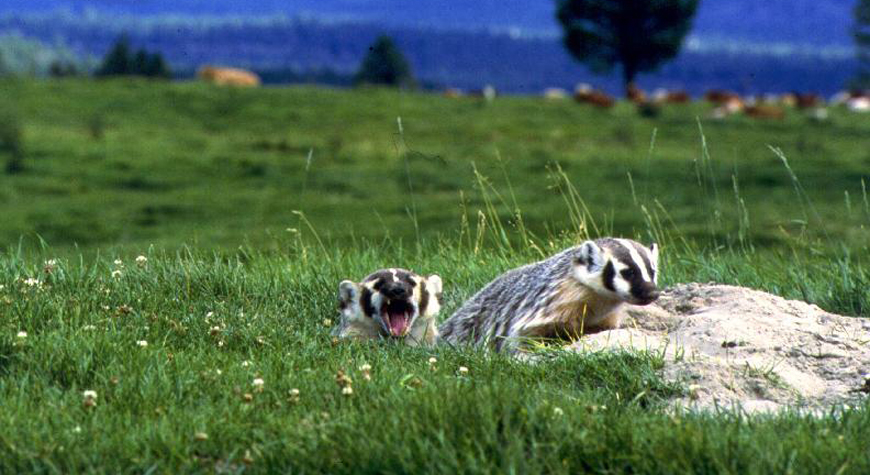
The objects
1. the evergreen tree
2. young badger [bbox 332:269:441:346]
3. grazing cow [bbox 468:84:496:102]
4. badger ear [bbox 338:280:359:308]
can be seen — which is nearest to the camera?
young badger [bbox 332:269:441:346]

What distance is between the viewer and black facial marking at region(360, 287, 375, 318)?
7027 millimetres

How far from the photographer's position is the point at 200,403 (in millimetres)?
5395

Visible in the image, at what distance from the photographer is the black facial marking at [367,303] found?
23.1 feet

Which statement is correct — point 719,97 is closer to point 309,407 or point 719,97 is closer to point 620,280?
point 620,280

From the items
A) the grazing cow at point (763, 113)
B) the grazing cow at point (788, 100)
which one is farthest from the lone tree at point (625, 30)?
the grazing cow at point (763, 113)

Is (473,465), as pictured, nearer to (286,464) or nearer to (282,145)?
(286,464)

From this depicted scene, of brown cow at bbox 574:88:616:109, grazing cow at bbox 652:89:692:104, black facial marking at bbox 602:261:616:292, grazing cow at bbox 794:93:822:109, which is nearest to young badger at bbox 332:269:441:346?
black facial marking at bbox 602:261:616:292

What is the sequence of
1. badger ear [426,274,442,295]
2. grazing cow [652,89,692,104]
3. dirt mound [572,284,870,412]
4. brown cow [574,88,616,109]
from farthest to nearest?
grazing cow [652,89,692,104] → brown cow [574,88,616,109] → badger ear [426,274,442,295] → dirt mound [572,284,870,412]

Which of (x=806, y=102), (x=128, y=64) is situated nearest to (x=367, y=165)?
(x=806, y=102)

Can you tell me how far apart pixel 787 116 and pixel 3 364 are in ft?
151

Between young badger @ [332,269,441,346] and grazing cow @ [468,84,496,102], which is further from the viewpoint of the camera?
grazing cow @ [468,84,496,102]

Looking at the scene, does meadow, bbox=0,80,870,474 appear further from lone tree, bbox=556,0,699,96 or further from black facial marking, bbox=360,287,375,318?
lone tree, bbox=556,0,699,96

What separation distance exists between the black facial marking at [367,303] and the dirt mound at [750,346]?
1.17 meters

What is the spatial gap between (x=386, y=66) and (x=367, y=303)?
2817 inches
